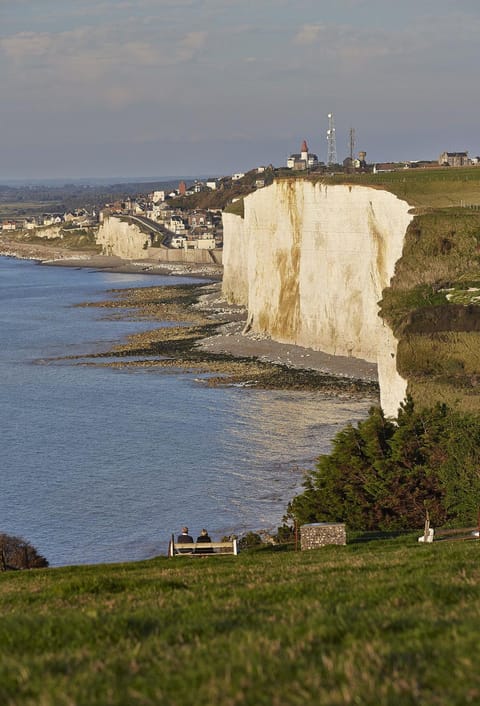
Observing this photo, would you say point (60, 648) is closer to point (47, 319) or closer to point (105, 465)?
point (105, 465)

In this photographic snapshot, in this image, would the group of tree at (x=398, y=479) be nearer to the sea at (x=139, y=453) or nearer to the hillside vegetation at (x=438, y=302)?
the sea at (x=139, y=453)

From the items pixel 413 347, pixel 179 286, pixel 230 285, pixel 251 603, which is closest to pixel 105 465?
pixel 413 347

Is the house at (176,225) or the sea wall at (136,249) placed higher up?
the house at (176,225)

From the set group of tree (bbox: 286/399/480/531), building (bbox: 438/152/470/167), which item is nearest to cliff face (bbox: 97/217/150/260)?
building (bbox: 438/152/470/167)

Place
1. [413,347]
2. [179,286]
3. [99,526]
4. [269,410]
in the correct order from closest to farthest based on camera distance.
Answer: [99,526] → [413,347] → [269,410] → [179,286]

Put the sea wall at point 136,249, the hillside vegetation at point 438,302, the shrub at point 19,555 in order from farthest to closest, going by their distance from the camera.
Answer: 1. the sea wall at point 136,249
2. the hillside vegetation at point 438,302
3. the shrub at point 19,555

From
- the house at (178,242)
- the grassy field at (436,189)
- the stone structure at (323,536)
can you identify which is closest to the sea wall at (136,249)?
the house at (178,242)
